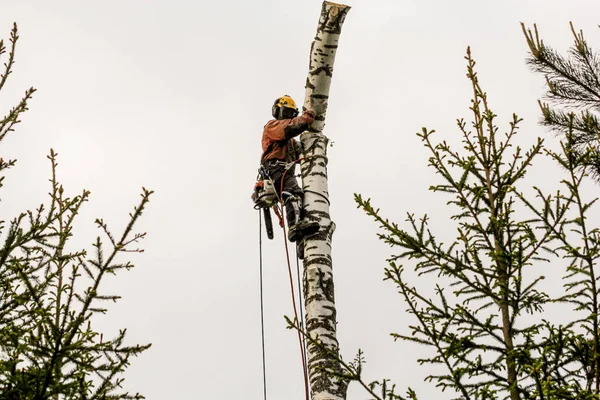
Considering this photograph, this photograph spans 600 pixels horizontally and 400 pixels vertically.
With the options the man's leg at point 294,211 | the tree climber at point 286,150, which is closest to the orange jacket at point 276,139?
the tree climber at point 286,150

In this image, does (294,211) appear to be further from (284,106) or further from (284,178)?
(284,106)

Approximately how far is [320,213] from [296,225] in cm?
26

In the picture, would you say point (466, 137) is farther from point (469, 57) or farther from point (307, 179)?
point (307, 179)

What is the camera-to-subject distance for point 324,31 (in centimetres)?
779

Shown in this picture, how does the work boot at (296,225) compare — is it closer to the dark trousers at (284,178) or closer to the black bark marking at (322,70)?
the dark trousers at (284,178)

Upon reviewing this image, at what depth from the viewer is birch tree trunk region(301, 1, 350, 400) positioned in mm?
6121

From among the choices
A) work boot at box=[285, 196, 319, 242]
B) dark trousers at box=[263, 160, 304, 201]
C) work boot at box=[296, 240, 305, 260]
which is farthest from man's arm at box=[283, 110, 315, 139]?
work boot at box=[296, 240, 305, 260]

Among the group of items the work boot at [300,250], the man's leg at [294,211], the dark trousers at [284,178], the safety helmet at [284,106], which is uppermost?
the safety helmet at [284,106]

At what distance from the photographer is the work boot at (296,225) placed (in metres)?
7.01

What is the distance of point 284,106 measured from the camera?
Answer: 29.2 ft

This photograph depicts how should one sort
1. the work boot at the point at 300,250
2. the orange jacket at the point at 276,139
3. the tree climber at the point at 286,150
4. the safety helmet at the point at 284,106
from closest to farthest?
the work boot at the point at 300,250 → the tree climber at the point at 286,150 → the orange jacket at the point at 276,139 → the safety helmet at the point at 284,106

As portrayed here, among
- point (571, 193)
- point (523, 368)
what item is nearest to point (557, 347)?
point (523, 368)

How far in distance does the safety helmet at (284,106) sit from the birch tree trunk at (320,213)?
3.45 feet

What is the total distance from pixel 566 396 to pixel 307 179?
373cm
